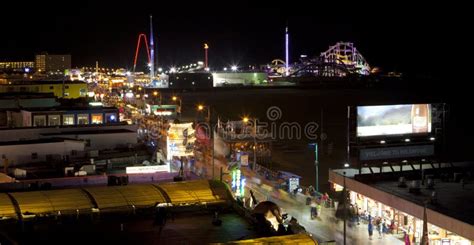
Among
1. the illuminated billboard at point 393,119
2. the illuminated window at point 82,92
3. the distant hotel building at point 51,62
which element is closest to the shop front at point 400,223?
the illuminated billboard at point 393,119

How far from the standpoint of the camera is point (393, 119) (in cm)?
2041

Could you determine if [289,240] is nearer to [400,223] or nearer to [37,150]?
[400,223]

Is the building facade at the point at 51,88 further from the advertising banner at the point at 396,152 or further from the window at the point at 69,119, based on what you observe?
the advertising banner at the point at 396,152

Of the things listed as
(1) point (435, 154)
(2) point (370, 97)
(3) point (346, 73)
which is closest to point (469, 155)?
(1) point (435, 154)

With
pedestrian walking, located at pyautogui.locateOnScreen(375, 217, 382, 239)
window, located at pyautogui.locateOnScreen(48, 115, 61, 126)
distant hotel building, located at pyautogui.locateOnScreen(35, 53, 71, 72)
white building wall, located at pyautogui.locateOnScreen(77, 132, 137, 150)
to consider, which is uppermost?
distant hotel building, located at pyautogui.locateOnScreen(35, 53, 71, 72)

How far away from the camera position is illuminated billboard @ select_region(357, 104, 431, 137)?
19.9 m

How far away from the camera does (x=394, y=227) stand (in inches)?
685

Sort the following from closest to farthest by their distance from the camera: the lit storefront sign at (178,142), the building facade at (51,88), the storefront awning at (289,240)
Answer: the storefront awning at (289,240) → the lit storefront sign at (178,142) → the building facade at (51,88)

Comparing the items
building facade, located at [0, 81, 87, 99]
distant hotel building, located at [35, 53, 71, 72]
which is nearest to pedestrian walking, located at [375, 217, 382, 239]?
building facade, located at [0, 81, 87, 99]

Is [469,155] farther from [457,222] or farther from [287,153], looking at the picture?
[457,222]

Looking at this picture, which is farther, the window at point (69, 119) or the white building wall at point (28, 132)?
the window at point (69, 119)

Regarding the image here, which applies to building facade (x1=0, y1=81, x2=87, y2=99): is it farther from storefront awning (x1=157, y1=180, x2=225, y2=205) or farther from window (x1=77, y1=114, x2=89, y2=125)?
storefront awning (x1=157, y1=180, x2=225, y2=205)

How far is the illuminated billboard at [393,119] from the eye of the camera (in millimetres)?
19938

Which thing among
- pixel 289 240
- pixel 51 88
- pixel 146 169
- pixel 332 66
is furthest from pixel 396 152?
pixel 332 66
